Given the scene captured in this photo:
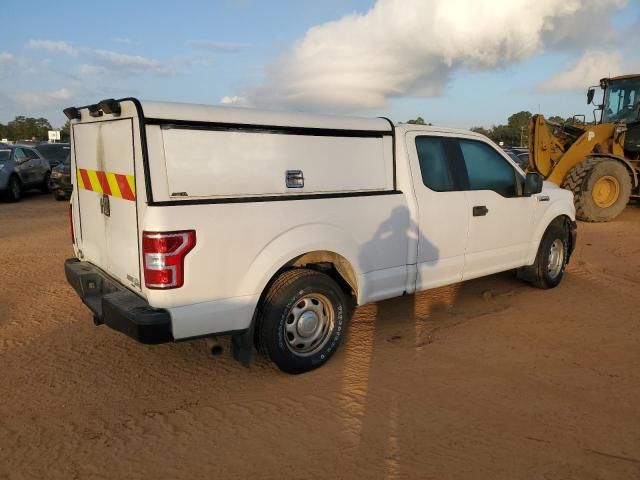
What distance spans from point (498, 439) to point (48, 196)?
58.8ft

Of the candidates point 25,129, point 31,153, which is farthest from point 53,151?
point 25,129

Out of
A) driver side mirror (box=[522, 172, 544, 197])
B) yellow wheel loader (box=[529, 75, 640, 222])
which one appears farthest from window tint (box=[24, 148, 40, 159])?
driver side mirror (box=[522, 172, 544, 197])

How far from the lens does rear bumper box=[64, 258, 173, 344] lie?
3.30 metres

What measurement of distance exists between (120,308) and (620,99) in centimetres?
1339

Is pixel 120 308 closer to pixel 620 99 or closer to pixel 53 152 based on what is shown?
pixel 620 99

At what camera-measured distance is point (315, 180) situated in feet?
13.0

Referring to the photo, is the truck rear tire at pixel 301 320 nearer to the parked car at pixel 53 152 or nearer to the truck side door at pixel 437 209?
the truck side door at pixel 437 209

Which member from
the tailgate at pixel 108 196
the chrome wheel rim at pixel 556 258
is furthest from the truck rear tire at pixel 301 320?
the chrome wheel rim at pixel 556 258

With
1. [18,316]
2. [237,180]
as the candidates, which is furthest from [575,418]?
[18,316]

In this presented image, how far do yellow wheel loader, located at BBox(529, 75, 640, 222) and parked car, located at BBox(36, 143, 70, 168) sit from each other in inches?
648

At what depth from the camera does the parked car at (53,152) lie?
19.6 metres

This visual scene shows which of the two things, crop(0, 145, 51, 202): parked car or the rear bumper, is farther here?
crop(0, 145, 51, 202): parked car

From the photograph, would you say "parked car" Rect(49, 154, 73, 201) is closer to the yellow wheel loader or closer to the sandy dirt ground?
the sandy dirt ground

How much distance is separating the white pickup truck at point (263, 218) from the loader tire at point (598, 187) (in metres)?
7.35
